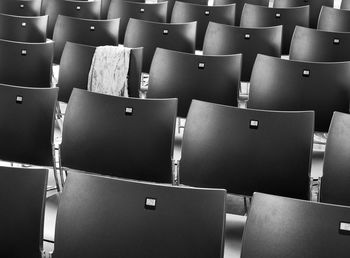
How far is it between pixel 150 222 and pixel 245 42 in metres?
2.88

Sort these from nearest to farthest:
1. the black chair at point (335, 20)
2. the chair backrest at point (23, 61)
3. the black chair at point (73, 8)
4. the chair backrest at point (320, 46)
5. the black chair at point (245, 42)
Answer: the chair backrest at point (23, 61)
the chair backrest at point (320, 46)
the black chair at point (245, 42)
the black chair at point (335, 20)
the black chair at point (73, 8)

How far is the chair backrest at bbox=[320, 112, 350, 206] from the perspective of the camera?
9.16ft

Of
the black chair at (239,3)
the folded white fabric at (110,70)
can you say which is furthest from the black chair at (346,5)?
the folded white fabric at (110,70)

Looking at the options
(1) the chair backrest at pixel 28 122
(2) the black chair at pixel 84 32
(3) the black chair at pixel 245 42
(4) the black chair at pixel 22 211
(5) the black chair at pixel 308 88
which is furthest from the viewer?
(2) the black chair at pixel 84 32

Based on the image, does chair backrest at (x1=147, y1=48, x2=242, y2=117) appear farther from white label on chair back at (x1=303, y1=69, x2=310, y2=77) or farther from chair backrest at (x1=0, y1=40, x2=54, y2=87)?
chair backrest at (x1=0, y1=40, x2=54, y2=87)

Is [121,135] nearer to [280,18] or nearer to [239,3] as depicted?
[280,18]

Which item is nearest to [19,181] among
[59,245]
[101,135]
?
[59,245]

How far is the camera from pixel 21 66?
429 cm

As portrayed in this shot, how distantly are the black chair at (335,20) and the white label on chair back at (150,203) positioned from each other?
3840mm

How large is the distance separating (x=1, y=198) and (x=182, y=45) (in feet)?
9.68

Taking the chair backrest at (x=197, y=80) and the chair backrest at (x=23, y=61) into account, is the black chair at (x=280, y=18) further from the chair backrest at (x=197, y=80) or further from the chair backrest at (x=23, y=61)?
the chair backrest at (x=23, y=61)

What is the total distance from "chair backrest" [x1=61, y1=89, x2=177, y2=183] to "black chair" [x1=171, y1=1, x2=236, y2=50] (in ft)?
9.17

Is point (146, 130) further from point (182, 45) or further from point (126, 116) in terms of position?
point (182, 45)

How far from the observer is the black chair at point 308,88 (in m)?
3.68
